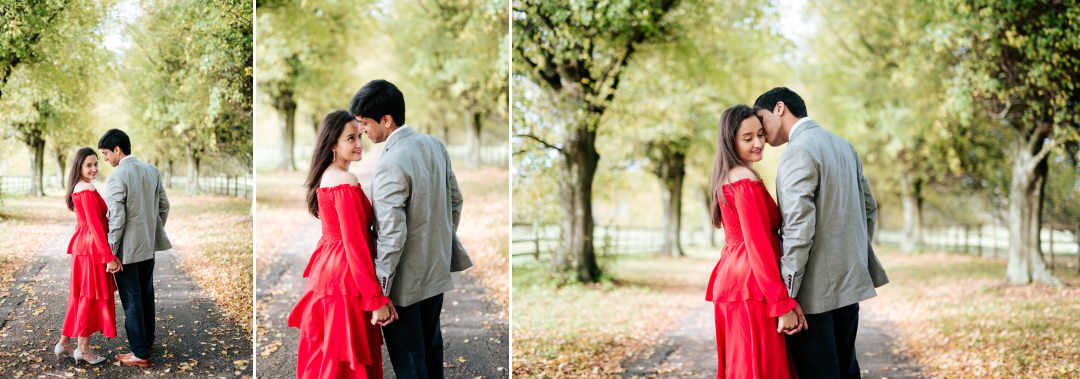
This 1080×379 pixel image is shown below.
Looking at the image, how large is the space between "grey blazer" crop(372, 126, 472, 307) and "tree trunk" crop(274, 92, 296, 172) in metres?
3.73

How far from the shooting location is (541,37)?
6352 millimetres

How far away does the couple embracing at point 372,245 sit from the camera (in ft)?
8.87

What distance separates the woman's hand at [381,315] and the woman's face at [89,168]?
1710mm

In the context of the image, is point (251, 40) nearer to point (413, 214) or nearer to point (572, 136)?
point (413, 214)

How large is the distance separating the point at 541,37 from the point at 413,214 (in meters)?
3.89

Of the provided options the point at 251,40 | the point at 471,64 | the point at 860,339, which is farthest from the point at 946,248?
the point at 251,40

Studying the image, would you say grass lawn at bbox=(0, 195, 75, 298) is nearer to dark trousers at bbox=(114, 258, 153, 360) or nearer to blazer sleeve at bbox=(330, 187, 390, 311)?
dark trousers at bbox=(114, 258, 153, 360)

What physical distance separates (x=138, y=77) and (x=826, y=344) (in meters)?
3.54

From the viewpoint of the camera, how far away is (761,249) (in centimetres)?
271

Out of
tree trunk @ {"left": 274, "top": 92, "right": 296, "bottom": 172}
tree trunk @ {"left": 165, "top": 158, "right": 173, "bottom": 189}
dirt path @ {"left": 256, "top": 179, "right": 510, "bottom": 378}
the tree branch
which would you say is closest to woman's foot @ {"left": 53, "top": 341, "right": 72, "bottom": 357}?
tree trunk @ {"left": 165, "top": 158, "right": 173, "bottom": 189}

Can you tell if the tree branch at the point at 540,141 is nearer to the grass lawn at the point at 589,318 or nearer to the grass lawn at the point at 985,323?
the grass lawn at the point at 589,318

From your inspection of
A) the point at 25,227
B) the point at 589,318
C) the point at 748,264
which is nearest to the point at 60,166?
the point at 25,227

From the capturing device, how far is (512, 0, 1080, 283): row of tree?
6391mm

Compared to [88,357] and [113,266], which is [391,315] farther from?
[88,357]
